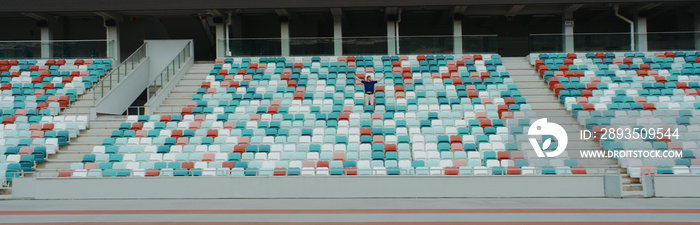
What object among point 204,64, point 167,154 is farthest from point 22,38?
point 167,154

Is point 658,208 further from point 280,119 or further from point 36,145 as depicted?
point 36,145

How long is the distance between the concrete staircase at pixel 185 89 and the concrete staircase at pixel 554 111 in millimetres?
11517

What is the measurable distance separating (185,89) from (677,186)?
1595 cm

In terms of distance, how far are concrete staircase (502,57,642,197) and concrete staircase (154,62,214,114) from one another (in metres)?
11.5

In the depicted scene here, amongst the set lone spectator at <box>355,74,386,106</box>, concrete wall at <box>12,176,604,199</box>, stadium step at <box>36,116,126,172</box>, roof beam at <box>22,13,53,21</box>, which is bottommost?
concrete wall at <box>12,176,604,199</box>

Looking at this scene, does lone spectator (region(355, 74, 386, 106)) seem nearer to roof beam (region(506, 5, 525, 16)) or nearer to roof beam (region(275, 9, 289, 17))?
roof beam (region(275, 9, 289, 17))

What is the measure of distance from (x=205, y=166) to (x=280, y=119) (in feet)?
12.3

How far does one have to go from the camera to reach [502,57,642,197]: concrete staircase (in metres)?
14.6

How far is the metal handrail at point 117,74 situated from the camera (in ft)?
66.9

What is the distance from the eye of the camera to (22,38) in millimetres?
28062

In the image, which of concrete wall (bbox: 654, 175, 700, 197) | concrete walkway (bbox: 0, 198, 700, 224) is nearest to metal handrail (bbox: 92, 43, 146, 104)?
concrete walkway (bbox: 0, 198, 700, 224)

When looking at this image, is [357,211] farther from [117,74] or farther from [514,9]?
[514,9]

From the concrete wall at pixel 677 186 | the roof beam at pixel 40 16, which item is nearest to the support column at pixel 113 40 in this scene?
the roof beam at pixel 40 16

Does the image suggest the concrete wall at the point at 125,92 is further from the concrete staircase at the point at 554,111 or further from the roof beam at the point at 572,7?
the roof beam at the point at 572,7
